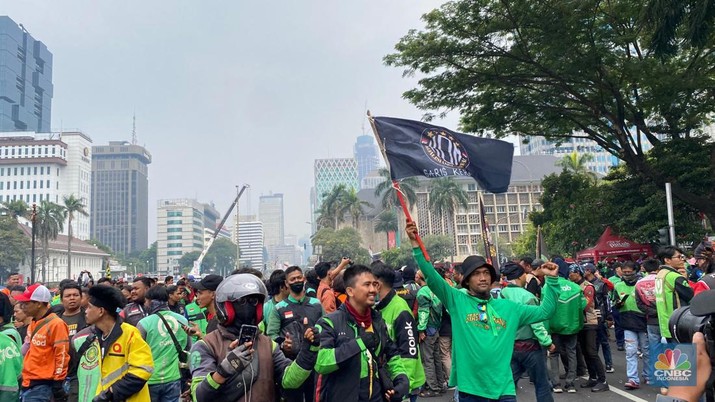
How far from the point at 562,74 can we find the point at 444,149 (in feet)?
41.6

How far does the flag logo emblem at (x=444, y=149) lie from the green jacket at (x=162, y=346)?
12.9 ft

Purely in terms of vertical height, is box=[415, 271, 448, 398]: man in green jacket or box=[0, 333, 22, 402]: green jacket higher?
box=[0, 333, 22, 402]: green jacket

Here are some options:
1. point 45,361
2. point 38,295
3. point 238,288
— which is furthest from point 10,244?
point 238,288

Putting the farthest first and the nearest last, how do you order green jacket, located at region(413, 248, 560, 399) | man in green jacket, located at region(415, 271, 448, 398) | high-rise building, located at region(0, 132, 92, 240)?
1. high-rise building, located at region(0, 132, 92, 240)
2. man in green jacket, located at region(415, 271, 448, 398)
3. green jacket, located at region(413, 248, 560, 399)

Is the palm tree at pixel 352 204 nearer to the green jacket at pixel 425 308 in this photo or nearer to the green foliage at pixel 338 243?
the green foliage at pixel 338 243

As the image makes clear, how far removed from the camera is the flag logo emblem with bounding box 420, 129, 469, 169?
7.58 metres

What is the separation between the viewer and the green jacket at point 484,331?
4.46 metres

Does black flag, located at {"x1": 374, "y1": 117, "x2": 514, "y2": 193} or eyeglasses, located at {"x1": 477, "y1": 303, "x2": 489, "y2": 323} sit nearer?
eyeglasses, located at {"x1": 477, "y1": 303, "x2": 489, "y2": 323}

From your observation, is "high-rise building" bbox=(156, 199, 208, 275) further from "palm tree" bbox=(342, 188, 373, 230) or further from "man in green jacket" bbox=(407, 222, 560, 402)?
"man in green jacket" bbox=(407, 222, 560, 402)

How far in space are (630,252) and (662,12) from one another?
15.9 metres

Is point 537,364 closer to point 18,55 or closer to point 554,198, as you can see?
point 554,198

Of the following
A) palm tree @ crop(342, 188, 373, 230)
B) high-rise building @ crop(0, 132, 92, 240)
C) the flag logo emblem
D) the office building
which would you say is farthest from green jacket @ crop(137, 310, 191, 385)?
high-rise building @ crop(0, 132, 92, 240)

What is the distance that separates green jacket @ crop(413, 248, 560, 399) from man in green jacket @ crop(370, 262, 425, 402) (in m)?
0.35

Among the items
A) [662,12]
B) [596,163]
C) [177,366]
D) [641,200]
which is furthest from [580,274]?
[596,163]
